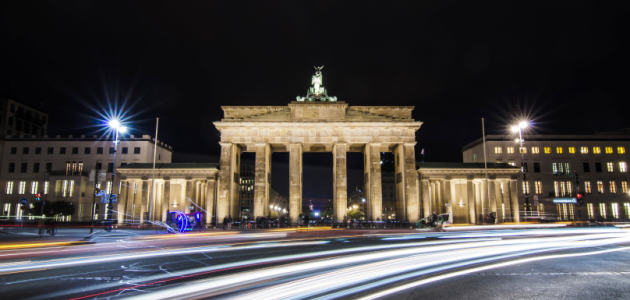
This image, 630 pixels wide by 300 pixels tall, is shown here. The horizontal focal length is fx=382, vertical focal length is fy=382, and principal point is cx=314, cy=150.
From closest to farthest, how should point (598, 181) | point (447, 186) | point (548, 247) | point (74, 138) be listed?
point (548, 247) → point (447, 186) → point (598, 181) → point (74, 138)

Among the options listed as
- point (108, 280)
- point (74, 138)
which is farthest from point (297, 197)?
point (74, 138)

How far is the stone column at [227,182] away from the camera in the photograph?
5003 centimetres

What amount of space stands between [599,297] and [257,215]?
43.7 meters

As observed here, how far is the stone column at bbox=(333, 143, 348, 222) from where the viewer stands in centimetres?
4978

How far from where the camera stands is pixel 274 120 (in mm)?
51125

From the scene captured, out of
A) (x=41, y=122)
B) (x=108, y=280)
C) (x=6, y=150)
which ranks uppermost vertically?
(x=41, y=122)

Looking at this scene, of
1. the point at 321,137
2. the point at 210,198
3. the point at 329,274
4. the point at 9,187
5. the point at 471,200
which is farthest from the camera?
the point at 9,187

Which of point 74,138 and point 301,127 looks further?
point 74,138

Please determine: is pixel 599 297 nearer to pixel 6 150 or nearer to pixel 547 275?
pixel 547 275

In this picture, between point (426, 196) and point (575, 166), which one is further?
point (575, 166)

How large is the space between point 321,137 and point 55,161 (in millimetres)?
53553

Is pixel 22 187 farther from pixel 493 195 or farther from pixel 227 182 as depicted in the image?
pixel 493 195

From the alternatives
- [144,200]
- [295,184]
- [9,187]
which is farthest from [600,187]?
[9,187]

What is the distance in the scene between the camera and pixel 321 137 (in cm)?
5175
